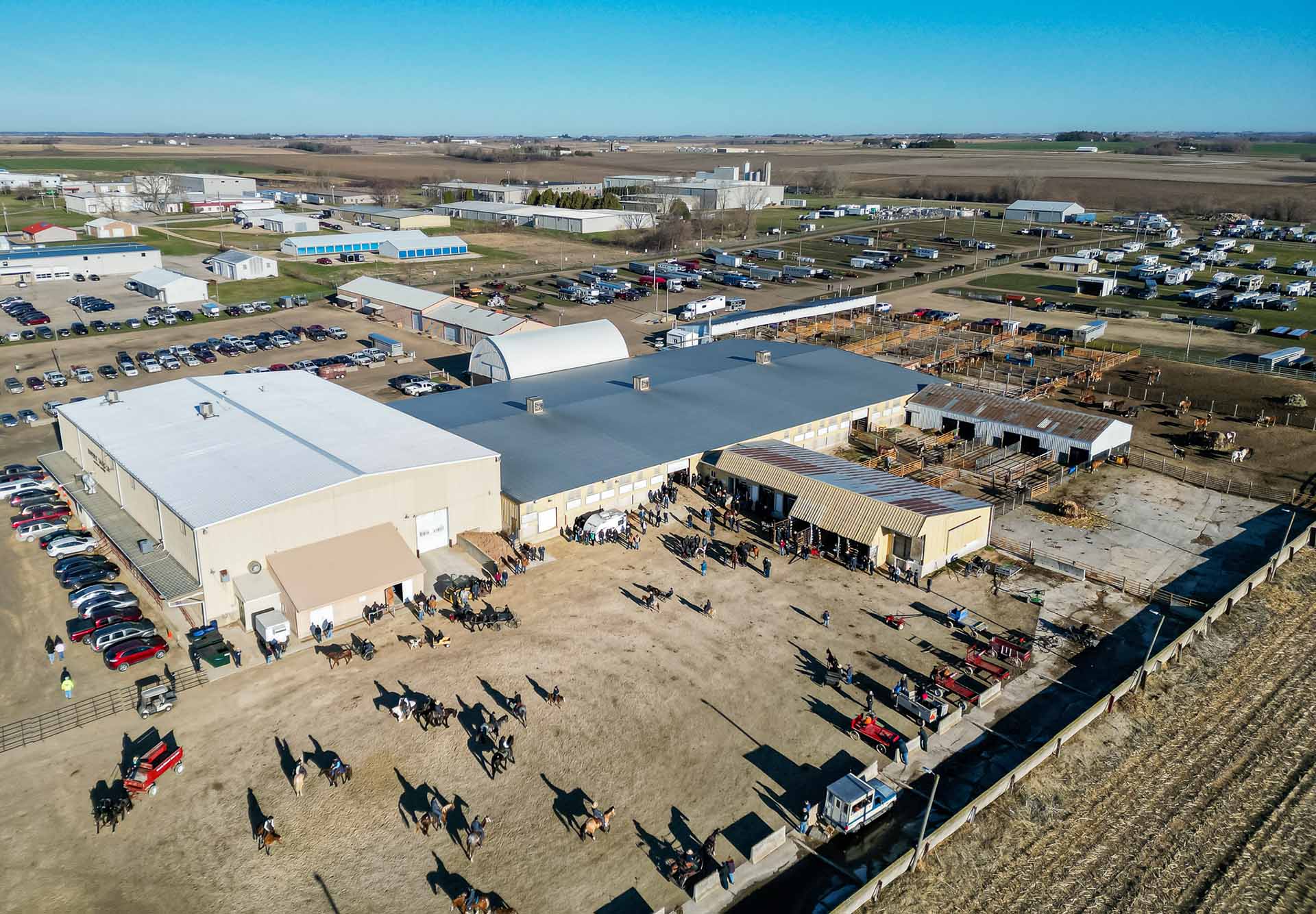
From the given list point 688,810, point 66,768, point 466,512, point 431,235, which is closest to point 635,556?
point 466,512

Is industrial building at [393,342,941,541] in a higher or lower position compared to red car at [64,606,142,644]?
higher

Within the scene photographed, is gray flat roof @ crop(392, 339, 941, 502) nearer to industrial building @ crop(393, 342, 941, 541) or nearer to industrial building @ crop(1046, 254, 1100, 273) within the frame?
industrial building @ crop(393, 342, 941, 541)

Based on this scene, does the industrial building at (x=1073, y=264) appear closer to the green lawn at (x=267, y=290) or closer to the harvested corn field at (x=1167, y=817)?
the green lawn at (x=267, y=290)

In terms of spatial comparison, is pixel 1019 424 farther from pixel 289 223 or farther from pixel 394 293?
pixel 289 223

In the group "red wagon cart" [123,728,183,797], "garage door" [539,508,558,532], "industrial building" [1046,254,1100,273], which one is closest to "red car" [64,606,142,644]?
"red wagon cart" [123,728,183,797]

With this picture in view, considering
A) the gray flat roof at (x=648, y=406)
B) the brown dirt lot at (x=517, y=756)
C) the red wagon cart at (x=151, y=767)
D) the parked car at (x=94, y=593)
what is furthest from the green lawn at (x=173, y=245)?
the red wagon cart at (x=151, y=767)

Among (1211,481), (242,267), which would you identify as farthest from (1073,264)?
(242,267)
